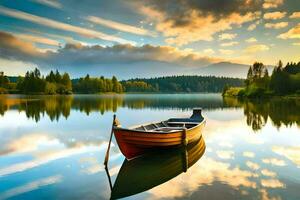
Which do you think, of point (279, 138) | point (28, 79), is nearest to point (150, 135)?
point (279, 138)

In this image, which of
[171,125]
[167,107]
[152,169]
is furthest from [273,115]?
[152,169]

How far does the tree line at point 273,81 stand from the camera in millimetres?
100188

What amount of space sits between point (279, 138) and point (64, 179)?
64.4 feet

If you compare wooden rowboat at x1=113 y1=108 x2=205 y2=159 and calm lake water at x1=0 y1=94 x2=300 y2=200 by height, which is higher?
wooden rowboat at x1=113 y1=108 x2=205 y2=159

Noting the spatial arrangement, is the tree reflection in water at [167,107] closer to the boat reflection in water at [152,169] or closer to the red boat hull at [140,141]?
the boat reflection in water at [152,169]

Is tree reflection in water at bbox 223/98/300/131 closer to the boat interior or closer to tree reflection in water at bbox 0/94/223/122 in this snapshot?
the boat interior

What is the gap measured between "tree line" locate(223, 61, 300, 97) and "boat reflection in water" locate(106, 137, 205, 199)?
89423 millimetres

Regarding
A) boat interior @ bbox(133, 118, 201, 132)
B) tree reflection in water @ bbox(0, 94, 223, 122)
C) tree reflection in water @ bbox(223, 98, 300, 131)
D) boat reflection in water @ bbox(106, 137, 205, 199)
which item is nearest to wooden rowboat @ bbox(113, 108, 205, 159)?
boat reflection in water @ bbox(106, 137, 205, 199)

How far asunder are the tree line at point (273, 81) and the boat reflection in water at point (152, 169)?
8942 cm

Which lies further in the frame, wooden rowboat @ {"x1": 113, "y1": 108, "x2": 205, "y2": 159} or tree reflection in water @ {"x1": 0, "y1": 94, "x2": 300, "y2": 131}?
tree reflection in water @ {"x1": 0, "y1": 94, "x2": 300, "y2": 131}

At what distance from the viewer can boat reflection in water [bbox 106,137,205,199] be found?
13435 millimetres

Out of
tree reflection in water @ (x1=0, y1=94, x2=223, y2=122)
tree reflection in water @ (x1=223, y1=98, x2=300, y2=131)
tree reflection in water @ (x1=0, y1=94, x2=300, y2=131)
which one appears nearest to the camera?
tree reflection in water @ (x1=223, y1=98, x2=300, y2=131)

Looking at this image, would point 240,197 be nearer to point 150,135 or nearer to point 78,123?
point 150,135

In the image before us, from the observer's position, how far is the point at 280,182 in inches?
546
